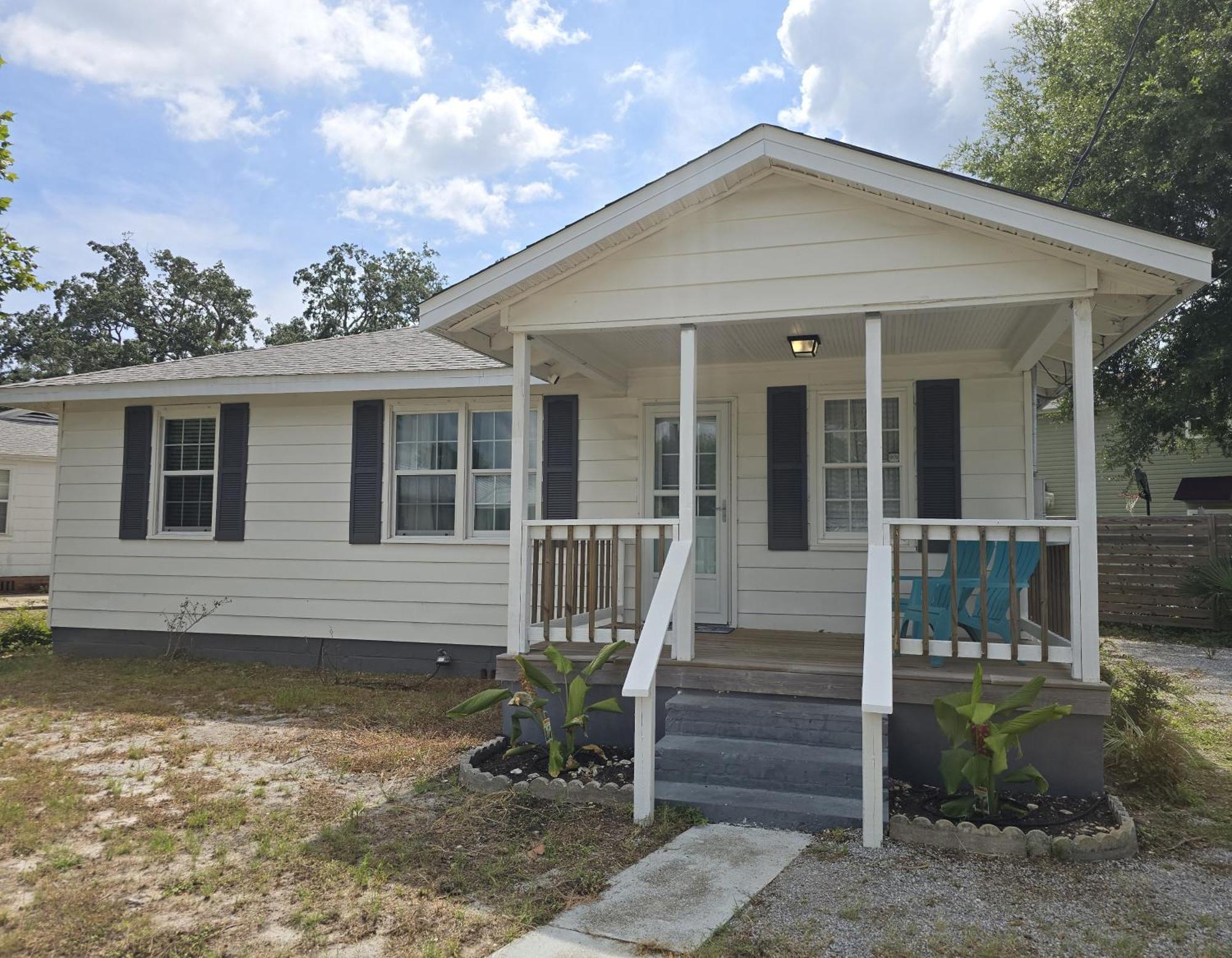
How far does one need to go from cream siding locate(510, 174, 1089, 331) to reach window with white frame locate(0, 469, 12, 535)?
15.4 meters

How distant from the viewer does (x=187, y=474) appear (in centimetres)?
878

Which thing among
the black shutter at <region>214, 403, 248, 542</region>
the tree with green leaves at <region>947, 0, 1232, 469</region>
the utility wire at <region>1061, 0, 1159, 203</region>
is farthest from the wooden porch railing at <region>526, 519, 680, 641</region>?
the tree with green leaves at <region>947, 0, 1232, 469</region>

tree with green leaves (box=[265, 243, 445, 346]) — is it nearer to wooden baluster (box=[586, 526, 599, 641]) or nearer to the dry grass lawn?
the dry grass lawn

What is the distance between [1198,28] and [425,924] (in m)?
14.2

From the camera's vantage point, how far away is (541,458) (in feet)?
24.6

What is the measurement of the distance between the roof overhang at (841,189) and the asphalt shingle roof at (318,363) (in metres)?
2.02

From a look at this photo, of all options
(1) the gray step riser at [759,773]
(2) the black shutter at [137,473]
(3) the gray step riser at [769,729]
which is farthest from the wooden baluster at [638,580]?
(2) the black shutter at [137,473]

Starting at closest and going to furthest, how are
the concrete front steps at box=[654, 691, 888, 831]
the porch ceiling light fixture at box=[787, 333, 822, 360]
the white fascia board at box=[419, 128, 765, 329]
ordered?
the concrete front steps at box=[654, 691, 888, 831]
the white fascia board at box=[419, 128, 765, 329]
the porch ceiling light fixture at box=[787, 333, 822, 360]

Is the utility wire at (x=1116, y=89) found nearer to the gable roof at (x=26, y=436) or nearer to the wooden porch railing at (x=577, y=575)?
the wooden porch railing at (x=577, y=575)

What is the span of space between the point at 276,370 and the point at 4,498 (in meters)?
11.4

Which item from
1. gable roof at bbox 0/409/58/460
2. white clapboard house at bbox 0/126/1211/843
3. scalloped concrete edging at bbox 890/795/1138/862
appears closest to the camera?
scalloped concrete edging at bbox 890/795/1138/862

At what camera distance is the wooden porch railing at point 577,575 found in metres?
5.20

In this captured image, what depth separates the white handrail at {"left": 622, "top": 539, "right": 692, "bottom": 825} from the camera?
13.4 ft

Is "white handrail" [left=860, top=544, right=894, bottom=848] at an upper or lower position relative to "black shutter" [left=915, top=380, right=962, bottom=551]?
lower
